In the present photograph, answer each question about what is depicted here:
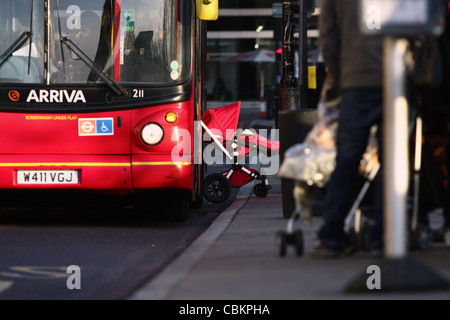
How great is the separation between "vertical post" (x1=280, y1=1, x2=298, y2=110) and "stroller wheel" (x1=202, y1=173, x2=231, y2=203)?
267 centimetres

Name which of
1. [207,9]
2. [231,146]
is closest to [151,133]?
[207,9]

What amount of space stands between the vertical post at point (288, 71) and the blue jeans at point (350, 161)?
884 centimetres

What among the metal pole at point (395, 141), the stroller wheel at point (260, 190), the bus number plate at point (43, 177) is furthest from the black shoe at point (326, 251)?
the stroller wheel at point (260, 190)

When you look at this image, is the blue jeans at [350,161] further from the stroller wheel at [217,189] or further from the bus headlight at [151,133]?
the stroller wheel at [217,189]

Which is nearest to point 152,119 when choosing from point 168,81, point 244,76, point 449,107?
point 168,81

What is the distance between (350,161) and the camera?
664cm

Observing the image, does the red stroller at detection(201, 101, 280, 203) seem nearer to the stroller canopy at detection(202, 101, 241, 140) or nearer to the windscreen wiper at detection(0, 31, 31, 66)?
the stroller canopy at detection(202, 101, 241, 140)

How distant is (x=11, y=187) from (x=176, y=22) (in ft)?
7.45

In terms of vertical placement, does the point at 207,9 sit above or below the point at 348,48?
above

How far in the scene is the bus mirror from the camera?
425 inches

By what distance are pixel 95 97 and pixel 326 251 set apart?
4299 mm

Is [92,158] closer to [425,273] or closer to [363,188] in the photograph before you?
[363,188]

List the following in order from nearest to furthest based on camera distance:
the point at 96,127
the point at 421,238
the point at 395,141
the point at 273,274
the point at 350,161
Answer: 1. the point at 395,141
2. the point at 273,274
3. the point at 350,161
4. the point at 421,238
5. the point at 96,127

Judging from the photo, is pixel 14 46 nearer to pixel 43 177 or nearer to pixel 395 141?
pixel 43 177
